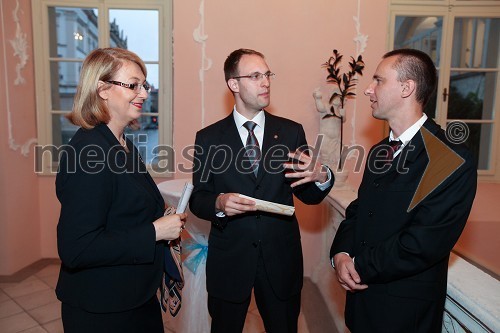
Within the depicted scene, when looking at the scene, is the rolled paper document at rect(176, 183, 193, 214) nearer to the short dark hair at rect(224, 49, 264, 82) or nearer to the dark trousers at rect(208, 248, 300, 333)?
the dark trousers at rect(208, 248, 300, 333)

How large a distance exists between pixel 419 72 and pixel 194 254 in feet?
6.42

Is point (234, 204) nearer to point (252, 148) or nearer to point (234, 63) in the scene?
point (252, 148)

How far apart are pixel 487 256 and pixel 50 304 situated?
4.30 m

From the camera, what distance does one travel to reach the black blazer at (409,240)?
51.5 inches

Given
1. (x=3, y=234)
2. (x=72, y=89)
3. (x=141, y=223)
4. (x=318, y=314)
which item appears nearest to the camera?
(x=141, y=223)

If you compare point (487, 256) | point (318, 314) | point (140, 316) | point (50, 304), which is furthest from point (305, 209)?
point (140, 316)

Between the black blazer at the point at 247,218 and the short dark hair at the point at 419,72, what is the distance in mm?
696

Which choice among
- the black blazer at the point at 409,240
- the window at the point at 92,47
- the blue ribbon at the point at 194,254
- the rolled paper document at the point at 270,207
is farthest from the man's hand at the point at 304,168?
the window at the point at 92,47

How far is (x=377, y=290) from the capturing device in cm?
149

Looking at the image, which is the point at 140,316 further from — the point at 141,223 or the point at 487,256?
the point at 487,256

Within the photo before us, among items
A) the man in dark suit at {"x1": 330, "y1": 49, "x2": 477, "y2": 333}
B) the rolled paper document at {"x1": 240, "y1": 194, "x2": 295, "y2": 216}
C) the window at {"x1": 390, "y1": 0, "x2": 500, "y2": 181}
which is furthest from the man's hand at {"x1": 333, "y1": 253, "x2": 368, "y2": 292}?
the window at {"x1": 390, "y1": 0, "x2": 500, "y2": 181}

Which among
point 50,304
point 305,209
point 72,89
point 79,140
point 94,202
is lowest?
point 50,304

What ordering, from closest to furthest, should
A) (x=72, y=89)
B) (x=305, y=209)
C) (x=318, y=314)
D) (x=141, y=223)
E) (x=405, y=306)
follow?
(x=405, y=306)
(x=141, y=223)
(x=318, y=314)
(x=305, y=209)
(x=72, y=89)

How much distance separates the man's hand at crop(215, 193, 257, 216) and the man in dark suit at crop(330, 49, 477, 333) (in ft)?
1.43
